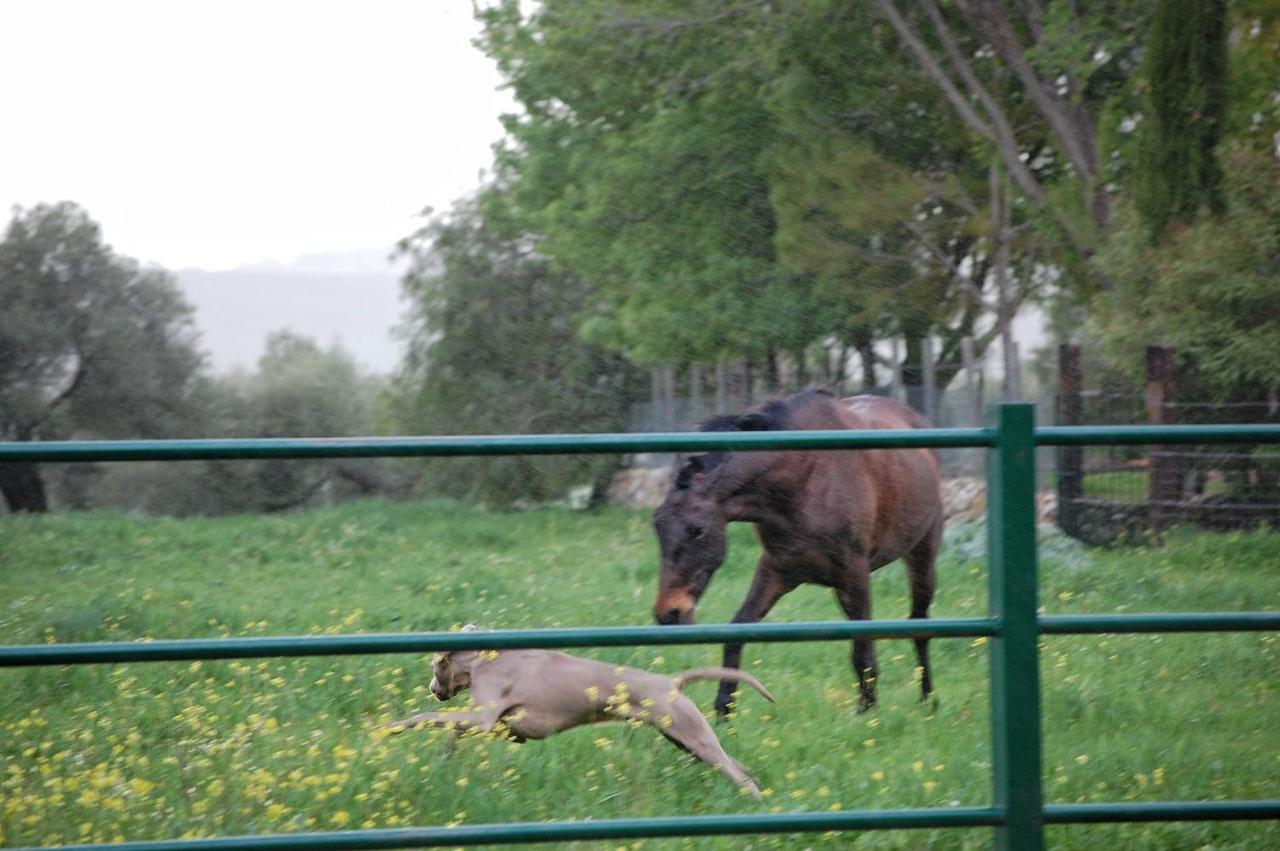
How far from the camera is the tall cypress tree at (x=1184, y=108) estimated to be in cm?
1359

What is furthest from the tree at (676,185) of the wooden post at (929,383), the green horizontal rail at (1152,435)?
the green horizontal rail at (1152,435)

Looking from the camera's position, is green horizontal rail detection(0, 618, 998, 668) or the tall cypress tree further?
the tall cypress tree

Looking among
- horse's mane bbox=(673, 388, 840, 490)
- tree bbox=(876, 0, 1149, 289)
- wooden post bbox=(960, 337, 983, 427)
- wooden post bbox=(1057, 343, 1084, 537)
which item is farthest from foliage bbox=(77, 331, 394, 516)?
horse's mane bbox=(673, 388, 840, 490)

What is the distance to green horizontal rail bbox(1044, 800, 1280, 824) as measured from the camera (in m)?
3.21

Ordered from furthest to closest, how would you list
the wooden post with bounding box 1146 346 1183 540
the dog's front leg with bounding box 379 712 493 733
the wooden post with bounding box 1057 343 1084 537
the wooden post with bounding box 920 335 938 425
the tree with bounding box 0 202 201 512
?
the tree with bounding box 0 202 201 512 → the wooden post with bounding box 920 335 938 425 → the wooden post with bounding box 1057 343 1084 537 → the wooden post with bounding box 1146 346 1183 540 → the dog's front leg with bounding box 379 712 493 733

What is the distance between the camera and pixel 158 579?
1195 cm

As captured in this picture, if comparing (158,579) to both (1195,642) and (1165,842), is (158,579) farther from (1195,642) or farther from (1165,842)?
(1165,842)

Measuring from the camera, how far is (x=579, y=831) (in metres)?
3.04

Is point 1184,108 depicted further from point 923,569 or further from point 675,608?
point 675,608

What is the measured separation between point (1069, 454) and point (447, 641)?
12.6 m

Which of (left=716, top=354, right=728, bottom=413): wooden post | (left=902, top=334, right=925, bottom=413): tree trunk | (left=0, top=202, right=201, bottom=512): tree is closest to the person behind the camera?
(left=902, top=334, right=925, bottom=413): tree trunk

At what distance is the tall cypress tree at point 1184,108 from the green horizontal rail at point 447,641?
11825 mm

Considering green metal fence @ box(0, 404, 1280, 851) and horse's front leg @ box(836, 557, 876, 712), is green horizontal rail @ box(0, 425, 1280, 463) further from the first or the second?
horse's front leg @ box(836, 557, 876, 712)

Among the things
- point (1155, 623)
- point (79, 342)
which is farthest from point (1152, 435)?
point (79, 342)
